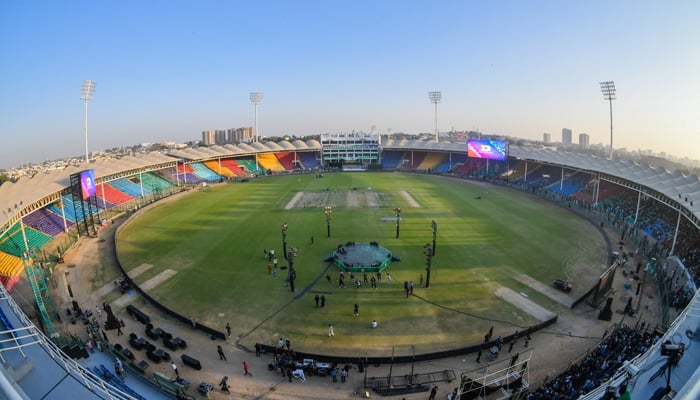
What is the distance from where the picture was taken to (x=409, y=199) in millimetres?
56062

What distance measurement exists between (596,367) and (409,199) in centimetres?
3955

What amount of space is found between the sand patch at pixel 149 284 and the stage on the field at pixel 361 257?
42.3 feet

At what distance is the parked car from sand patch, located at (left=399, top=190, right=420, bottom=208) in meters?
25.4

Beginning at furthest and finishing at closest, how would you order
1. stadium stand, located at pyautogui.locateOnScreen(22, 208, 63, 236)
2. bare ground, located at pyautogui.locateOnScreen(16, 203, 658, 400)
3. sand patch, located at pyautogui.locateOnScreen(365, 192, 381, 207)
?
sand patch, located at pyautogui.locateOnScreen(365, 192, 381, 207) < stadium stand, located at pyautogui.locateOnScreen(22, 208, 63, 236) < bare ground, located at pyautogui.locateOnScreen(16, 203, 658, 400)

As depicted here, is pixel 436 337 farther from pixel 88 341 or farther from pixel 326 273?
pixel 88 341

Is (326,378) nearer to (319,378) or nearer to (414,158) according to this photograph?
(319,378)

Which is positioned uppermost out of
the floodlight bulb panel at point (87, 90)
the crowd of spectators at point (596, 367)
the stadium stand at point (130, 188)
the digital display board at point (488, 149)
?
the floodlight bulb panel at point (87, 90)

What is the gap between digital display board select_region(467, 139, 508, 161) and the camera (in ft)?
229

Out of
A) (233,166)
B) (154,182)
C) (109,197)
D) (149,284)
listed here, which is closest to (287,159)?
(233,166)

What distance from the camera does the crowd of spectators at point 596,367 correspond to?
51.6 ft

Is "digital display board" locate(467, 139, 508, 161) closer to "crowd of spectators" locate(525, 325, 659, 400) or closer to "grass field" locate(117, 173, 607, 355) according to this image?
"grass field" locate(117, 173, 607, 355)

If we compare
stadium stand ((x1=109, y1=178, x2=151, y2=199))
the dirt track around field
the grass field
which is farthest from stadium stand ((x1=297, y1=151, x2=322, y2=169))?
the dirt track around field

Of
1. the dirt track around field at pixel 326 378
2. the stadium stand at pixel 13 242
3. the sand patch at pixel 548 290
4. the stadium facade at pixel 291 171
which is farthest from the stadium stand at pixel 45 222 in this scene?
the sand patch at pixel 548 290

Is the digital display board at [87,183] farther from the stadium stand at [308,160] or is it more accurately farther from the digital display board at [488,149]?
the digital display board at [488,149]
